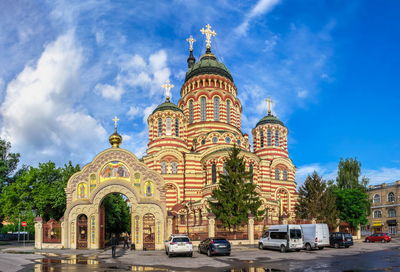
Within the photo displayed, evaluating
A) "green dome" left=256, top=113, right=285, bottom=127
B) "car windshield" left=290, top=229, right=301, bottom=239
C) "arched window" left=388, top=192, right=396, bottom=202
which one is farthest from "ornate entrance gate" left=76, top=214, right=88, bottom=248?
"arched window" left=388, top=192, right=396, bottom=202

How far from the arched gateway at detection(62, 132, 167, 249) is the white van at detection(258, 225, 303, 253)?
9565mm

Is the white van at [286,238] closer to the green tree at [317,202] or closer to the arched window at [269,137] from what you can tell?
the green tree at [317,202]

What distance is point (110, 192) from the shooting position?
32.0 m

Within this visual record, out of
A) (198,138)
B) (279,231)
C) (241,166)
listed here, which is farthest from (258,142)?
(279,231)

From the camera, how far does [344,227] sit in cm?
4541

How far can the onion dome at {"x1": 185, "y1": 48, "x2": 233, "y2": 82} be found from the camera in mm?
54678

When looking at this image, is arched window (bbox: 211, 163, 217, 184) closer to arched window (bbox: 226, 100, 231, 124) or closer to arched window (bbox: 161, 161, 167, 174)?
arched window (bbox: 161, 161, 167, 174)

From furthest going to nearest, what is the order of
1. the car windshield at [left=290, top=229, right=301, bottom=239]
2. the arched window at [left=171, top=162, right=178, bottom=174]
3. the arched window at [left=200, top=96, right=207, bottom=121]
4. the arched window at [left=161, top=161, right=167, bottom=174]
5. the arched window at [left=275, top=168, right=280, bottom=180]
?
the arched window at [left=200, top=96, right=207, bottom=121]
the arched window at [left=275, top=168, right=280, bottom=180]
the arched window at [left=171, top=162, right=178, bottom=174]
the arched window at [left=161, top=161, right=167, bottom=174]
the car windshield at [left=290, top=229, right=301, bottom=239]

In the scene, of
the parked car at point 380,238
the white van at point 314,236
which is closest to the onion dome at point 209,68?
the parked car at point 380,238

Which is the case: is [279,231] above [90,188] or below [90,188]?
below

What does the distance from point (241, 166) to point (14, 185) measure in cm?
2757

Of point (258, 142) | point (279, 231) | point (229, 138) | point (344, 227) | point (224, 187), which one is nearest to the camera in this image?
point (279, 231)

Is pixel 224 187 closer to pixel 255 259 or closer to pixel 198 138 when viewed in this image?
pixel 255 259

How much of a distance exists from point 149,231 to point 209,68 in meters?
30.9
